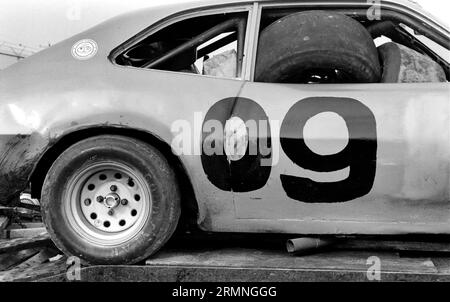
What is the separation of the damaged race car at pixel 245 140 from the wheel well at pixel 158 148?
0.01 metres

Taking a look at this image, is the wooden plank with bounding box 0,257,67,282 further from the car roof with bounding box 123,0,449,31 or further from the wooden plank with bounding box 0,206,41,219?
the car roof with bounding box 123,0,449,31

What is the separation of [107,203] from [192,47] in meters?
1.15

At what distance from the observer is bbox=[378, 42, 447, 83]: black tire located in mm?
2988

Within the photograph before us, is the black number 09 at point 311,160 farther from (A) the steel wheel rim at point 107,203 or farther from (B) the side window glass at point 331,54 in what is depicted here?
(A) the steel wheel rim at point 107,203

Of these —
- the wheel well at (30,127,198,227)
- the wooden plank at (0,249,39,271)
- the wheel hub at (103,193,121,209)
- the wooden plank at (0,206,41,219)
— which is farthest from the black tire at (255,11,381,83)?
the wooden plank at (0,206,41,219)

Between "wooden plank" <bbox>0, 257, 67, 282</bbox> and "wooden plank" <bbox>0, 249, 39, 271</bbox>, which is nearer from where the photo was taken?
"wooden plank" <bbox>0, 257, 67, 282</bbox>

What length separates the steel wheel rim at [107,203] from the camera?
2895 mm

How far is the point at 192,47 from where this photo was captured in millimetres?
3311

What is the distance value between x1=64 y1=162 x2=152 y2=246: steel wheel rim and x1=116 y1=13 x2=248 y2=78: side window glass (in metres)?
0.74

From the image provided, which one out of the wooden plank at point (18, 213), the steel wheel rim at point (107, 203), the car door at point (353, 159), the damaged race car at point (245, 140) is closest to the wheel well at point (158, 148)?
the damaged race car at point (245, 140)

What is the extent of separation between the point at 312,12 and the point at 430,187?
1.19 metres

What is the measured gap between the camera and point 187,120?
289 cm

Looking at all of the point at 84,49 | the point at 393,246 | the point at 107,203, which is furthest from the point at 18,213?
the point at 393,246
